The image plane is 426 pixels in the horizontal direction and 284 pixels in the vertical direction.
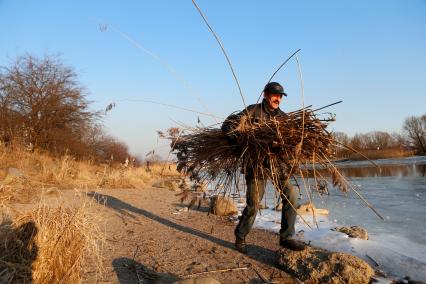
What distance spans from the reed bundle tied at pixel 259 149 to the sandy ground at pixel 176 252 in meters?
0.81

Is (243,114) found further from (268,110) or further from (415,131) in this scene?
(415,131)

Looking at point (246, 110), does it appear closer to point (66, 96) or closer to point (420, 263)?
point (420, 263)

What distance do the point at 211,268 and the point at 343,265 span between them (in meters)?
1.19

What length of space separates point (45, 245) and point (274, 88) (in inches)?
101

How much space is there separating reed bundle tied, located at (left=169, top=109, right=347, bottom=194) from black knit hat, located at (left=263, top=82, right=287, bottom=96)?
0.50 metres

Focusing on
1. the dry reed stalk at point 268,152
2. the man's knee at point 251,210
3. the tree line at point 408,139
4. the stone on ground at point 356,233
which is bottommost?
the stone on ground at point 356,233

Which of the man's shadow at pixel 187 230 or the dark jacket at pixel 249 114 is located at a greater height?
the dark jacket at pixel 249 114

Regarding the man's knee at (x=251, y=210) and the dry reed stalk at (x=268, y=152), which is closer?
the dry reed stalk at (x=268, y=152)

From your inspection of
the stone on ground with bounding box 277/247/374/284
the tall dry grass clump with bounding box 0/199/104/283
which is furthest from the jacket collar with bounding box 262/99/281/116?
the tall dry grass clump with bounding box 0/199/104/283

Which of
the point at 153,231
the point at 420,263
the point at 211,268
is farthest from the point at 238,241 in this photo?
the point at 420,263

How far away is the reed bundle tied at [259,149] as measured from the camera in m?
3.13

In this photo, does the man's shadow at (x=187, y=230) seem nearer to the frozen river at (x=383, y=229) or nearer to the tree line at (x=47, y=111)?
the frozen river at (x=383, y=229)

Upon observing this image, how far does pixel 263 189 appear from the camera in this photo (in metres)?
3.93

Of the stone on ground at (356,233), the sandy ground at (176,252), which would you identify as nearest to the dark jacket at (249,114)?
the sandy ground at (176,252)
